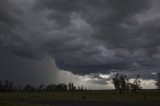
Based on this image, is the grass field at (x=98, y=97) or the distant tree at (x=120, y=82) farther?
the distant tree at (x=120, y=82)

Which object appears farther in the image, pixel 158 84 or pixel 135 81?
pixel 135 81

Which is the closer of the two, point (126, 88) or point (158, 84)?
point (158, 84)

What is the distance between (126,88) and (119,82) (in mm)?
4738

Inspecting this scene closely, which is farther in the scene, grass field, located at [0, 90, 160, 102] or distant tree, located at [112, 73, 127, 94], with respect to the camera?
distant tree, located at [112, 73, 127, 94]

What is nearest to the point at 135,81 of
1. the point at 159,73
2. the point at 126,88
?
the point at 126,88

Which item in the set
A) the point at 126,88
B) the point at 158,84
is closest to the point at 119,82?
the point at 126,88

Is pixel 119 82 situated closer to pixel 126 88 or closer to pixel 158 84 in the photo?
pixel 126 88

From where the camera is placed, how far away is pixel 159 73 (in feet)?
406

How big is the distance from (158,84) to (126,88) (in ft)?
58.1

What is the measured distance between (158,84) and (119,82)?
20668 millimetres

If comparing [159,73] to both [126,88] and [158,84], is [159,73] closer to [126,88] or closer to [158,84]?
[158,84]

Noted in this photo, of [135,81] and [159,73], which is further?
[135,81]

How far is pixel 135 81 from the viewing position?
13512 centimetres

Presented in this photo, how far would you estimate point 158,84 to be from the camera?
125812mm
